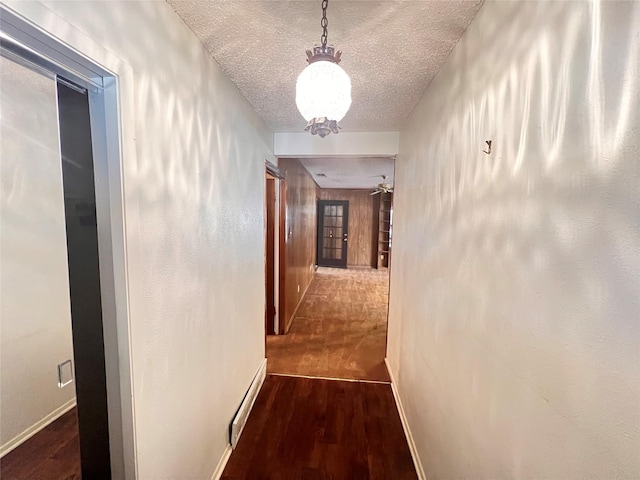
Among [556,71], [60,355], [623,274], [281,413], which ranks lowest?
[281,413]

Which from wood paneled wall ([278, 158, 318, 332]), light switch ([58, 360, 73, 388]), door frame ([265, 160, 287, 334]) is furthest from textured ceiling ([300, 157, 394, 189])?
light switch ([58, 360, 73, 388])

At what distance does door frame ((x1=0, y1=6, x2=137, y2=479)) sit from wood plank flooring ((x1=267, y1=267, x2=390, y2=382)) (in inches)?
78.6

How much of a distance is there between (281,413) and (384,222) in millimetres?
6571

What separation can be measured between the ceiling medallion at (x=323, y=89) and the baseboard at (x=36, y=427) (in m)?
1.26

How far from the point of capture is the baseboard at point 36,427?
3.00 feet

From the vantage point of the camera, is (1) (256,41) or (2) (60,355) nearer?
(2) (60,355)

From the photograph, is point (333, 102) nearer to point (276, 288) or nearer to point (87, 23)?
point (87, 23)

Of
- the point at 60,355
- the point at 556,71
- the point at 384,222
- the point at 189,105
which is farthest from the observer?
the point at 384,222

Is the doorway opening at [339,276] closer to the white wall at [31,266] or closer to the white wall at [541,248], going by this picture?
the white wall at [541,248]

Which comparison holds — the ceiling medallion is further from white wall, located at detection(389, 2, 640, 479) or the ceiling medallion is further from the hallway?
the hallway

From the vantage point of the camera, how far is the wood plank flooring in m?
2.89

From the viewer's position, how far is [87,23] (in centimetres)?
75

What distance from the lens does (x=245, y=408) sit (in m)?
2.06

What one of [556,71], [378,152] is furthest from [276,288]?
[556,71]
